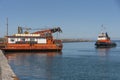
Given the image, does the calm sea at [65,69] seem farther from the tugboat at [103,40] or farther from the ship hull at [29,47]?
the tugboat at [103,40]

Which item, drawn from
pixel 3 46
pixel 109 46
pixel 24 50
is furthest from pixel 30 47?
pixel 109 46

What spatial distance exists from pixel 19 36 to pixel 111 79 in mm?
39669

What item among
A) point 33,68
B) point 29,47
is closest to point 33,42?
point 29,47

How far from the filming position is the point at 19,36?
199 ft

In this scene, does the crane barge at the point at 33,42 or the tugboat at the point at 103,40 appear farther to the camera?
the tugboat at the point at 103,40

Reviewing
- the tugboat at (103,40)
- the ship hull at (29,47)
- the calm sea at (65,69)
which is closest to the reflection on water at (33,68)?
the calm sea at (65,69)

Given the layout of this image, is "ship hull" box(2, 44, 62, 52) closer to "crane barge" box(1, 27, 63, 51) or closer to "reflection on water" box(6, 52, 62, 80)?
"crane barge" box(1, 27, 63, 51)

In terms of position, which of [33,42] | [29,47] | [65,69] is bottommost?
[65,69]

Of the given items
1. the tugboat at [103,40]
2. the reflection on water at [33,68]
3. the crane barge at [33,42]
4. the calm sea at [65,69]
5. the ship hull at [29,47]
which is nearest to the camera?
the calm sea at [65,69]

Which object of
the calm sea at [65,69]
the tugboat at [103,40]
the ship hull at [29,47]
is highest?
the tugboat at [103,40]

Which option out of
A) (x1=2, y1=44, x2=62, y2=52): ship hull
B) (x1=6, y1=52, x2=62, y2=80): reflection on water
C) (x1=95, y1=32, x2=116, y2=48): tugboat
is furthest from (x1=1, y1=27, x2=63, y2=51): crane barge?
(x1=95, y1=32, x2=116, y2=48): tugboat

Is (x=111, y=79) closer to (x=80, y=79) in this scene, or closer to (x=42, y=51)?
(x=80, y=79)

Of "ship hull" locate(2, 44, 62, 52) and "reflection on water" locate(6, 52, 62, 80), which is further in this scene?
"ship hull" locate(2, 44, 62, 52)

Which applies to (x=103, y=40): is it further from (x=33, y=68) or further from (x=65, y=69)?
(x=33, y=68)
